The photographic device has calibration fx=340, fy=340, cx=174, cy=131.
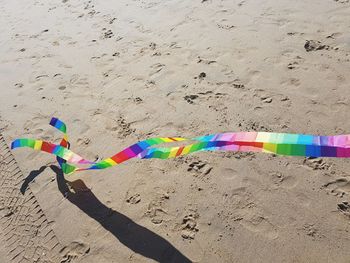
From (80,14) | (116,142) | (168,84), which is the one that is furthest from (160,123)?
(80,14)

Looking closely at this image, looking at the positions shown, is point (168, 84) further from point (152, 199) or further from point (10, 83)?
point (10, 83)

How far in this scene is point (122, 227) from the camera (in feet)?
9.37

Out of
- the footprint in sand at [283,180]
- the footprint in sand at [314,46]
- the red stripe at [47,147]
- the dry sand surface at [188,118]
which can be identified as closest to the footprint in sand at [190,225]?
the dry sand surface at [188,118]

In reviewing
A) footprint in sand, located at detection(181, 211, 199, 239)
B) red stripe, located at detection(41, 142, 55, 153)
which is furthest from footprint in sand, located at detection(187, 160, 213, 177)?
red stripe, located at detection(41, 142, 55, 153)

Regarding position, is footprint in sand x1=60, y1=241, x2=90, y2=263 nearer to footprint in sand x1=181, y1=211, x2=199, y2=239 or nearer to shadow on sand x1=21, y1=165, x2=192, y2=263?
shadow on sand x1=21, y1=165, x2=192, y2=263

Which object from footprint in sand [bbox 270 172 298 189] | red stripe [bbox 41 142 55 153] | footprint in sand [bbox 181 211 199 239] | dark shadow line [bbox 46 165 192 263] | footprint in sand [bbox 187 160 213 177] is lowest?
dark shadow line [bbox 46 165 192 263]

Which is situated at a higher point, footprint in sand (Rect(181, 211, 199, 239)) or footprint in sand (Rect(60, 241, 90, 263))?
footprint in sand (Rect(181, 211, 199, 239))

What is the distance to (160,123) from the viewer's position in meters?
3.86

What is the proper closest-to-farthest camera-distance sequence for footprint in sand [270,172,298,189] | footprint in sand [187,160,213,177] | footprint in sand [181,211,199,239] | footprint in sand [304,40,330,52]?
footprint in sand [181,211,199,239] → footprint in sand [270,172,298,189] → footprint in sand [187,160,213,177] → footprint in sand [304,40,330,52]

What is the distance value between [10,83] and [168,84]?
275 cm

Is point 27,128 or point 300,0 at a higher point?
point 300,0

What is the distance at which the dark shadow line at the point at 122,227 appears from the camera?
260 cm

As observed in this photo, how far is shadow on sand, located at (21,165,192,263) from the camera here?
2.60 meters

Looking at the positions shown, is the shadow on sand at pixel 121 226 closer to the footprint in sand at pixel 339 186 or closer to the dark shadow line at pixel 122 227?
the dark shadow line at pixel 122 227
